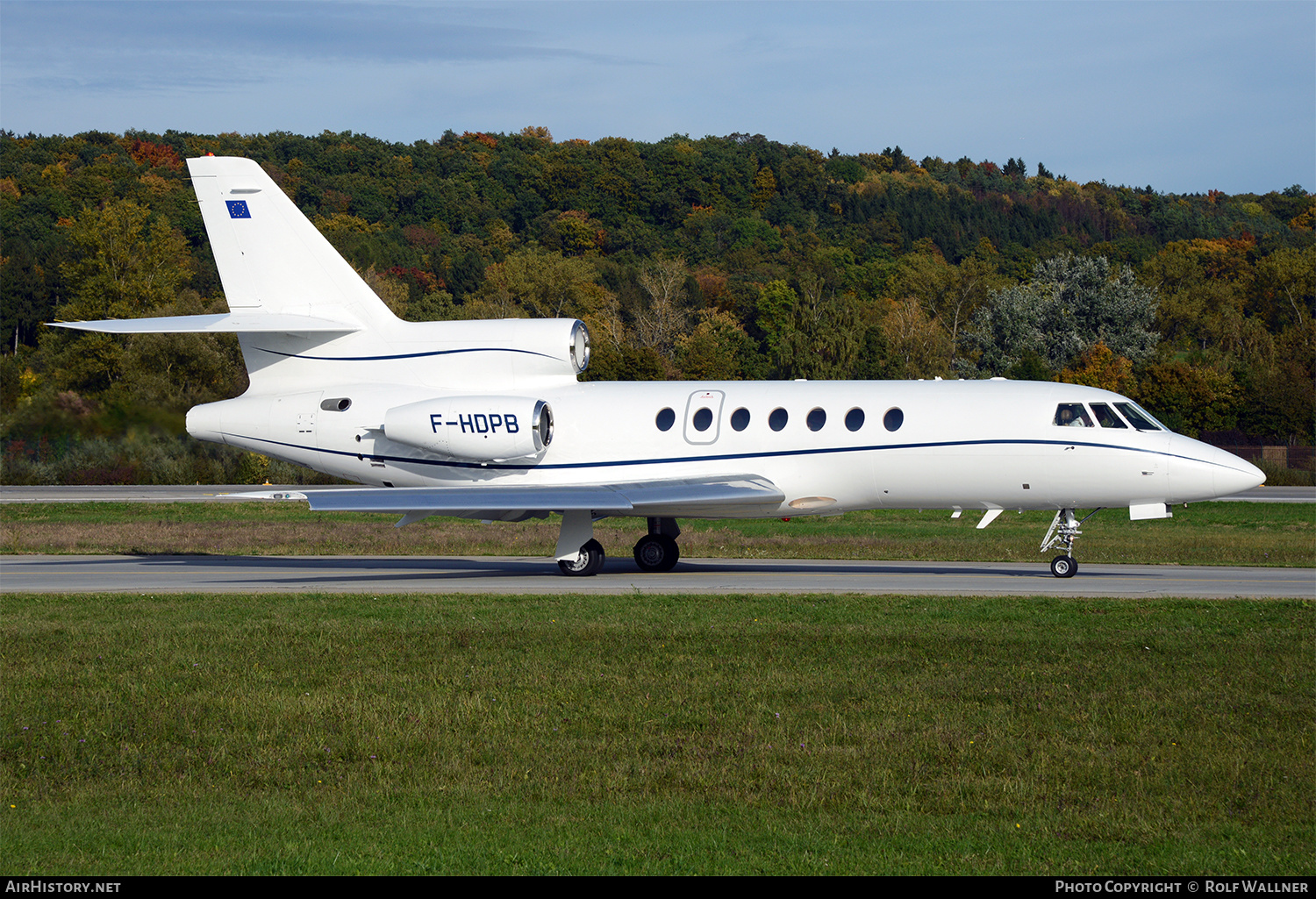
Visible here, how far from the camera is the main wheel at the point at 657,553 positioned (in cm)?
2372

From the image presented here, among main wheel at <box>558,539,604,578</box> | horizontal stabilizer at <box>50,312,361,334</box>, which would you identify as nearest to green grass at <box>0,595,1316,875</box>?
main wheel at <box>558,539,604,578</box>

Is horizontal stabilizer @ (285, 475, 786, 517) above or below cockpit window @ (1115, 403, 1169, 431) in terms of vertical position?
below

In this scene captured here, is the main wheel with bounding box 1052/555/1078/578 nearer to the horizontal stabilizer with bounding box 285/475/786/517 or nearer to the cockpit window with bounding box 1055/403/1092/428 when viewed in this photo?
the cockpit window with bounding box 1055/403/1092/428

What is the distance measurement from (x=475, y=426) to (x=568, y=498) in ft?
8.94

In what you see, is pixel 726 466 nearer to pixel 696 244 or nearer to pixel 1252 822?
pixel 1252 822

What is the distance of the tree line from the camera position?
4575 cm

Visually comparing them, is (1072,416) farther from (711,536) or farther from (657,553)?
(711,536)

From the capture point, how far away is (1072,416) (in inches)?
843

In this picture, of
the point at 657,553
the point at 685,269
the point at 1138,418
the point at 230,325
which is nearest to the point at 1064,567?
the point at 1138,418

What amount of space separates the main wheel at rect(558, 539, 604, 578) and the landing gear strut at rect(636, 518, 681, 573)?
1377 mm

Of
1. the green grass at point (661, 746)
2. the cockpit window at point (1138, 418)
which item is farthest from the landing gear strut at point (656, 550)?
the cockpit window at point (1138, 418)

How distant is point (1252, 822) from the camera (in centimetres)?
768
